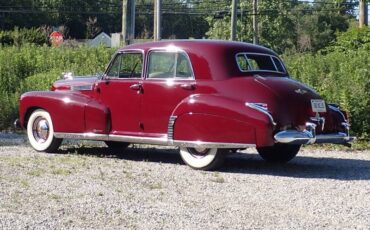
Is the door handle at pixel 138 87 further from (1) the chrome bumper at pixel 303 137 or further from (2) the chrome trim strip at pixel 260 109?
(1) the chrome bumper at pixel 303 137

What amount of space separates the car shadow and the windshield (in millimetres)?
1457

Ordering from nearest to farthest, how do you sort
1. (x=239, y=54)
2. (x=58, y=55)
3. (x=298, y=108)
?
(x=298, y=108) → (x=239, y=54) → (x=58, y=55)

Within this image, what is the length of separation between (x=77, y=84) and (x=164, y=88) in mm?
2024

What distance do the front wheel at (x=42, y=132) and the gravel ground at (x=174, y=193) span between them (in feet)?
1.01

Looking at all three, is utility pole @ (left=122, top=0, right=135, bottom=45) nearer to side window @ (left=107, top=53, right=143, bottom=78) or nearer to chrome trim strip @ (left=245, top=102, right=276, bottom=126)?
side window @ (left=107, top=53, right=143, bottom=78)

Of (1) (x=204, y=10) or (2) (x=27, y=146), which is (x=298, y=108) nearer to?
(2) (x=27, y=146)

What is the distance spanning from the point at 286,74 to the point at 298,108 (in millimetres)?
1307

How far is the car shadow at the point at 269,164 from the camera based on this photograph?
373 inches

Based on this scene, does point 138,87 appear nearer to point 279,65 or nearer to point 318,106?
point 279,65

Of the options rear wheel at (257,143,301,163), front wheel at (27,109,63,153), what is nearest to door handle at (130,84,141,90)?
front wheel at (27,109,63,153)

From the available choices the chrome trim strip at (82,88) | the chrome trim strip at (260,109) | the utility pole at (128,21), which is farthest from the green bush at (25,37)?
the chrome trim strip at (260,109)

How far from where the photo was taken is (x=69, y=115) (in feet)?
35.7

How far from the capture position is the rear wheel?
1049 centimetres

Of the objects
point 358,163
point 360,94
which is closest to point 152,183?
point 358,163
